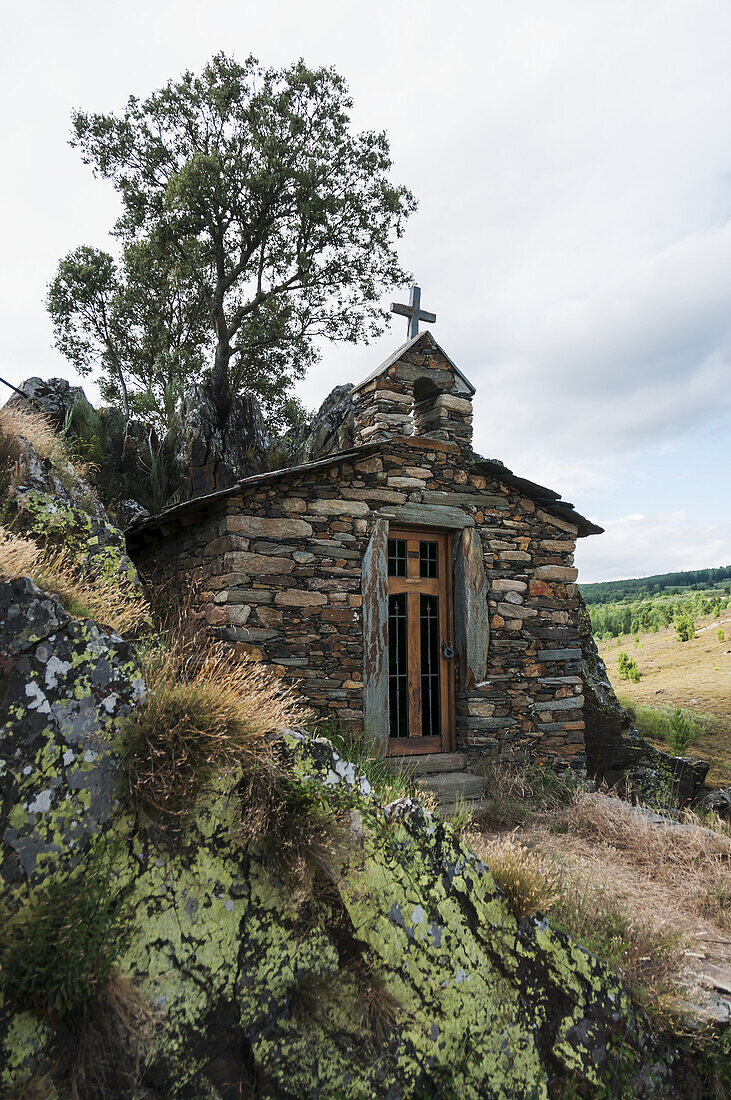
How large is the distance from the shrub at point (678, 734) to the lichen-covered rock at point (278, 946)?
913 centimetres

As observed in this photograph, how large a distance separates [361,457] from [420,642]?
2219 millimetres

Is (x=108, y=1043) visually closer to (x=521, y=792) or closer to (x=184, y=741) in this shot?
(x=184, y=741)

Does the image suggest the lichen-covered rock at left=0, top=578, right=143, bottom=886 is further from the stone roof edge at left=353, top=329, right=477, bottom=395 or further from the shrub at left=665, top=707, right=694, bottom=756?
the shrub at left=665, top=707, right=694, bottom=756

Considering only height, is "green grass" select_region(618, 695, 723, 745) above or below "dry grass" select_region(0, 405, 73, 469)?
below

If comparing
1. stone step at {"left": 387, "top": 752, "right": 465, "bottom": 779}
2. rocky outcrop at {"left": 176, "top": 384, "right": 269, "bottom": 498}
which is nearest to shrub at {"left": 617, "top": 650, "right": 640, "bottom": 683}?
rocky outcrop at {"left": 176, "top": 384, "right": 269, "bottom": 498}

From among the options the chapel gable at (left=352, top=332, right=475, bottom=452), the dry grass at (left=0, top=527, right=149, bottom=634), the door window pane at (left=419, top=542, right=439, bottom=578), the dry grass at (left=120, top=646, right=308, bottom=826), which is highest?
the chapel gable at (left=352, top=332, right=475, bottom=452)

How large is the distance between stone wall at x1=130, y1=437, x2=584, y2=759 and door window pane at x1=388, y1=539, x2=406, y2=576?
314 millimetres

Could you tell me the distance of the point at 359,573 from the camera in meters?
6.82

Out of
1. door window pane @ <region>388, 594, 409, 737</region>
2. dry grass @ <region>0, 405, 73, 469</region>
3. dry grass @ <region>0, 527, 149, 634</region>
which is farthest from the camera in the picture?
door window pane @ <region>388, 594, 409, 737</region>

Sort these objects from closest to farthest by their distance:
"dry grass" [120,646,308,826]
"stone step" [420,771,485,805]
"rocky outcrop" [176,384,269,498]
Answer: "dry grass" [120,646,308,826]
"stone step" [420,771,485,805]
"rocky outcrop" [176,384,269,498]

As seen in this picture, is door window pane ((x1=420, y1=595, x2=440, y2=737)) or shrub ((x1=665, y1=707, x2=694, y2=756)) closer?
door window pane ((x1=420, y1=595, x2=440, y2=737))

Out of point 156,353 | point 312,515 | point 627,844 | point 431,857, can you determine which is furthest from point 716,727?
point 156,353

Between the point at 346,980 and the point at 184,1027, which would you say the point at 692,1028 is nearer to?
the point at 346,980

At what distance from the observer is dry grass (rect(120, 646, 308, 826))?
2678mm
